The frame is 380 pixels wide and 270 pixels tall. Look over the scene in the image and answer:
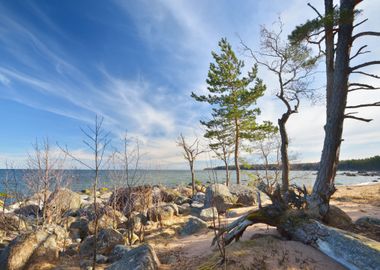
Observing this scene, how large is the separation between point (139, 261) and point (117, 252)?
1874mm

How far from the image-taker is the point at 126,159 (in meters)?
7.43

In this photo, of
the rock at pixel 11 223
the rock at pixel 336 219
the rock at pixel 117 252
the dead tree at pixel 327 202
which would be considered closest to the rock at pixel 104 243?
the rock at pixel 117 252

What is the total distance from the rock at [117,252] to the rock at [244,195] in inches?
339

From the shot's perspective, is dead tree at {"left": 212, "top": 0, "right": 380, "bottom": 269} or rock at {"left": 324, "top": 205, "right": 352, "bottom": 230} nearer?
dead tree at {"left": 212, "top": 0, "right": 380, "bottom": 269}

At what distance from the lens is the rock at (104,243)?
711 cm

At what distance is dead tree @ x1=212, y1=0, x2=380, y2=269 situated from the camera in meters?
4.16

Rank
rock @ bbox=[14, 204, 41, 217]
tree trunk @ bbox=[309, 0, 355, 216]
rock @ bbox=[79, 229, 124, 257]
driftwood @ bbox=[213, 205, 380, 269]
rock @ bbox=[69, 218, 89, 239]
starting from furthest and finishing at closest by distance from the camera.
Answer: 1. rock @ bbox=[69, 218, 89, 239]
2. rock @ bbox=[14, 204, 41, 217]
3. tree trunk @ bbox=[309, 0, 355, 216]
4. rock @ bbox=[79, 229, 124, 257]
5. driftwood @ bbox=[213, 205, 380, 269]

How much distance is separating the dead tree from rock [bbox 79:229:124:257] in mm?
3371

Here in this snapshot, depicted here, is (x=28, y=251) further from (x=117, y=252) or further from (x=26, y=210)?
(x=26, y=210)

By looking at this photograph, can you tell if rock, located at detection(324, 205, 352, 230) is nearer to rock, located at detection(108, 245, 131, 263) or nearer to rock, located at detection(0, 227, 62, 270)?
rock, located at detection(108, 245, 131, 263)

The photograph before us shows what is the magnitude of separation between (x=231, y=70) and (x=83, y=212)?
609 inches

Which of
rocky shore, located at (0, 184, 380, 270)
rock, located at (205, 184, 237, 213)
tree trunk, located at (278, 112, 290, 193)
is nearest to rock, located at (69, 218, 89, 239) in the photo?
rocky shore, located at (0, 184, 380, 270)

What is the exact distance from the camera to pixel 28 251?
6070 millimetres

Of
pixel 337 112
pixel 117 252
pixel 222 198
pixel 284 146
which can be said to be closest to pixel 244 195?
pixel 222 198
